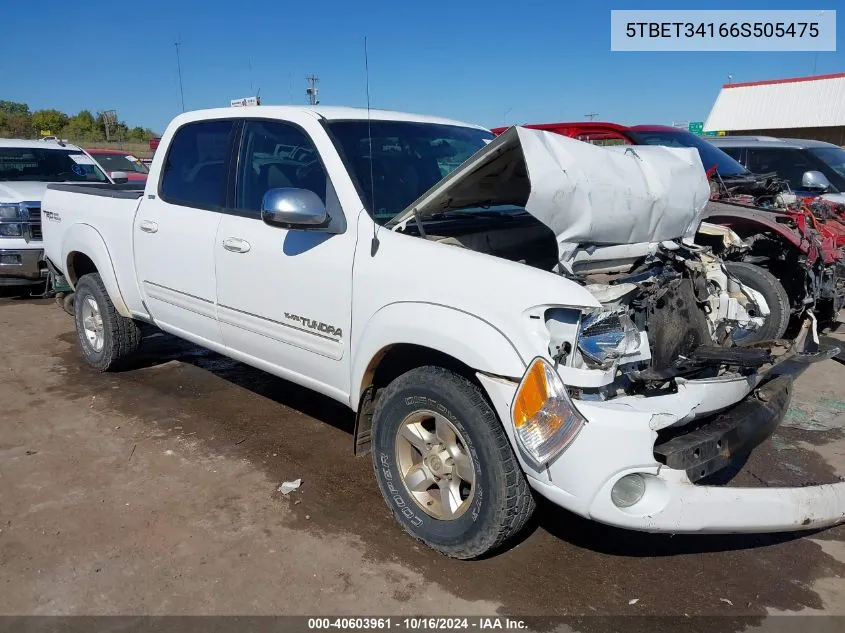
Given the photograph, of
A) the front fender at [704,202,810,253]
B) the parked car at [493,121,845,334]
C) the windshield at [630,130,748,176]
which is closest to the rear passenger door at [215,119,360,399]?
the parked car at [493,121,845,334]

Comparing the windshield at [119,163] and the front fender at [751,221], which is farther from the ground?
the windshield at [119,163]

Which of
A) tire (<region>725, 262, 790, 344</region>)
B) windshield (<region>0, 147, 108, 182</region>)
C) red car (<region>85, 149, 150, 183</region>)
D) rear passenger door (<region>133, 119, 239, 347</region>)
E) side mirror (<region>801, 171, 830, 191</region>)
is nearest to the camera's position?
rear passenger door (<region>133, 119, 239, 347</region>)

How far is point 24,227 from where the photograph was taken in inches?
317

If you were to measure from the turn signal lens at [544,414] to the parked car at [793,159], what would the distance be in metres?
7.27

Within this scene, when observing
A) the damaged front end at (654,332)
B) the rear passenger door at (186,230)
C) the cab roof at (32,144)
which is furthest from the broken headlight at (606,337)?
the cab roof at (32,144)

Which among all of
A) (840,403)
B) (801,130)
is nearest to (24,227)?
(840,403)

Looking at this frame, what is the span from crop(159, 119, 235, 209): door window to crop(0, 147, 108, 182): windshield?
219 inches

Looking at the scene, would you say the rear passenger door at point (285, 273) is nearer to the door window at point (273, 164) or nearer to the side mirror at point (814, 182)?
the door window at point (273, 164)

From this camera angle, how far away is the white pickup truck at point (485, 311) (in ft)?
8.52

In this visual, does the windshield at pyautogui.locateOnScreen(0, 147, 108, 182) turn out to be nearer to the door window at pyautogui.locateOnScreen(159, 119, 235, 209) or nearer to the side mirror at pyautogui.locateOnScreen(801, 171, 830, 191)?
the door window at pyautogui.locateOnScreen(159, 119, 235, 209)

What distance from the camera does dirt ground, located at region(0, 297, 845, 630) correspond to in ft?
9.37

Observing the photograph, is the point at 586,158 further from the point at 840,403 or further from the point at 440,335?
the point at 840,403

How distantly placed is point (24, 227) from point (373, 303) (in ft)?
21.8

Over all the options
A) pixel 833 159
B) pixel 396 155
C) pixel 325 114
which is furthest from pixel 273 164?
pixel 833 159
